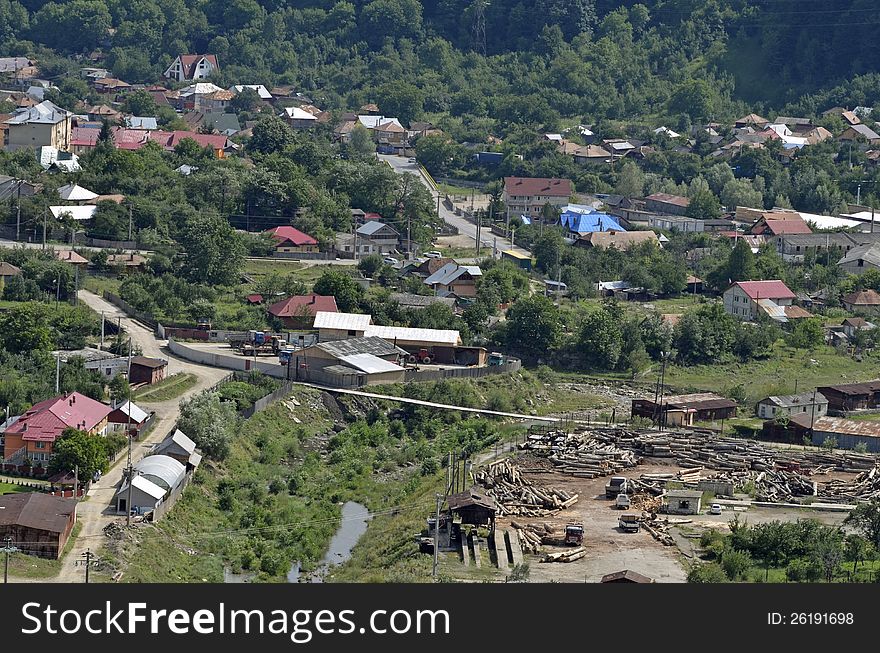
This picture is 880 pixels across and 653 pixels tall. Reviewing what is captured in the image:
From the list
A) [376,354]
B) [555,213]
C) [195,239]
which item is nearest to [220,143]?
[555,213]

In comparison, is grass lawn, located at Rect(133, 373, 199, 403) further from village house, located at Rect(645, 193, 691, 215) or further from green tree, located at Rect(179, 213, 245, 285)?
village house, located at Rect(645, 193, 691, 215)

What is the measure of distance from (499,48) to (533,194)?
21419 mm

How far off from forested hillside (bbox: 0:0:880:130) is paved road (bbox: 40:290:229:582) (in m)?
27.2

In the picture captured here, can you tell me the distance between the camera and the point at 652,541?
82.1 feet

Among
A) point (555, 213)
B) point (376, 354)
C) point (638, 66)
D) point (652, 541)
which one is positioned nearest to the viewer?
point (652, 541)

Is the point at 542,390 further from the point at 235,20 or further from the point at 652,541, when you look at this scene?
the point at 235,20

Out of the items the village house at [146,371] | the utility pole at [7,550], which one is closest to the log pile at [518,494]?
the village house at [146,371]

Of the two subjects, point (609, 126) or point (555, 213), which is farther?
point (609, 126)

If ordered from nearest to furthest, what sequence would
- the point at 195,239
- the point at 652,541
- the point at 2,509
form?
1. the point at 2,509
2. the point at 652,541
3. the point at 195,239

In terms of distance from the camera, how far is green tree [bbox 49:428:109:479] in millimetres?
25484

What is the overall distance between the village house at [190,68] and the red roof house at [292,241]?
84.6 ft

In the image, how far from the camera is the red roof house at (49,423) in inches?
1035

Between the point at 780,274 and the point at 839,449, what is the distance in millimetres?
12018

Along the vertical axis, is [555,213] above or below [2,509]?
below
